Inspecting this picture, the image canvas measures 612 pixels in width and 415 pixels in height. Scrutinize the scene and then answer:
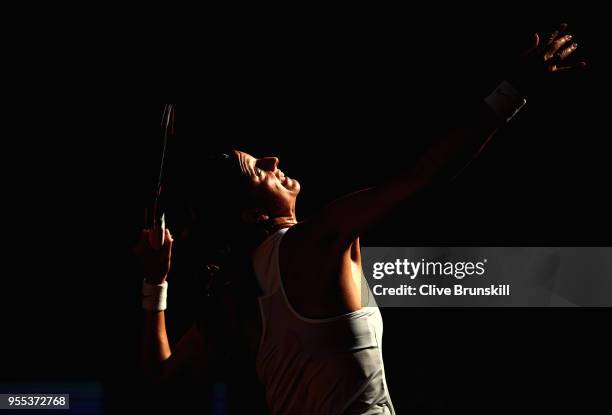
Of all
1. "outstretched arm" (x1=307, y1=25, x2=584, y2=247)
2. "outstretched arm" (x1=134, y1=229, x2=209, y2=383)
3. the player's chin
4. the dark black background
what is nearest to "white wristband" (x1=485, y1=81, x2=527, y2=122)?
"outstretched arm" (x1=307, y1=25, x2=584, y2=247)

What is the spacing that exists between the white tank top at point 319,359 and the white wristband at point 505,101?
47 cm

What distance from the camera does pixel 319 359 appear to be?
4.80 feet

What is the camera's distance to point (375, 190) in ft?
4.40

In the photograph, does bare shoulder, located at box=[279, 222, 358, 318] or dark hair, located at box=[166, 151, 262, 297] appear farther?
dark hair, located at box=[166, 151, 262, 297]

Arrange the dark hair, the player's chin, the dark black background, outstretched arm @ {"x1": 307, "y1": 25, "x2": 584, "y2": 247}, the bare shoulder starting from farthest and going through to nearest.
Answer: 1. the dark black background
2. the player's chin
3. the dark hair
4. the bare shoulder
5. outstretched arm @ {"x1": 307, "y1": 25, "x2": 584, "y2": 247}

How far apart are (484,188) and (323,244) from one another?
2970mm

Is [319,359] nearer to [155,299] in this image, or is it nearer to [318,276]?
[318,276]

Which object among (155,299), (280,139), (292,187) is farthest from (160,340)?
(280,139)

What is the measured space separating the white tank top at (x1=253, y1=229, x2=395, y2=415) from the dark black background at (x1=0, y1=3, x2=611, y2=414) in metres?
2.37

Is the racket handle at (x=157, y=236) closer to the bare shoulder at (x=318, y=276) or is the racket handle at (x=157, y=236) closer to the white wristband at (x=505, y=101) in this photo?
the bare shoulder at (x=318, y=276)

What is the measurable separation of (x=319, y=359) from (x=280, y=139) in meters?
2.68

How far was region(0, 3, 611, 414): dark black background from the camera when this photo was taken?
3.93m

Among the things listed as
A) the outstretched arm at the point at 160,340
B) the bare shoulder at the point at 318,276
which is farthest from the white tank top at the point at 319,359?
the outstretched arm at the point at 160,340

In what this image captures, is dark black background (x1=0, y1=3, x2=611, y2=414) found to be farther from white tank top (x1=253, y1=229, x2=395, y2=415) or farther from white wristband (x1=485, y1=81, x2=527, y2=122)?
white wristband (x1=485, y1=81, x2=527, y2=122)
